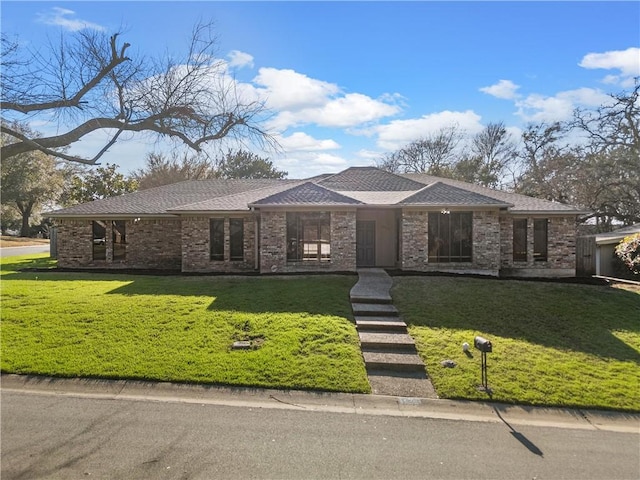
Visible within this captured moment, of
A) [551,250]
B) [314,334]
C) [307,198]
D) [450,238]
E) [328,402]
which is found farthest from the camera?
[551,250]

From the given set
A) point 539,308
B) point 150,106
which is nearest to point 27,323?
point 150,106

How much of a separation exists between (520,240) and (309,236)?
8.44 m

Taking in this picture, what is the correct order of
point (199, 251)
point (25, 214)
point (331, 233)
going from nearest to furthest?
point (331, 233)
point (199, 251)
point (25, 214)

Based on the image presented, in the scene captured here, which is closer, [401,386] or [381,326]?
[401,386]

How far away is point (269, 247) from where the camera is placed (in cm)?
1360

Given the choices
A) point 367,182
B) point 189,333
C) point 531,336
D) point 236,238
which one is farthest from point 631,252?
point 189,333

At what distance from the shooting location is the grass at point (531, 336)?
5.79 m

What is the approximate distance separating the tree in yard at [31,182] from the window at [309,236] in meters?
32.2

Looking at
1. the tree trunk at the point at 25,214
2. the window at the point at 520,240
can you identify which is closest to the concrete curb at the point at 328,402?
the window at the point at 520,240

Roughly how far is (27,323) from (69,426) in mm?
4816

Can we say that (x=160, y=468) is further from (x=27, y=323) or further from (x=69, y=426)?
(x=27, y=323)

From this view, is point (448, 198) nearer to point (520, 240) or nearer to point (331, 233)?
point (520, 240)

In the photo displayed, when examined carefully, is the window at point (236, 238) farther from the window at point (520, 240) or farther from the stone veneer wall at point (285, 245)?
the window at point (520, 240)

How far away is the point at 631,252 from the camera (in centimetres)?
1435
